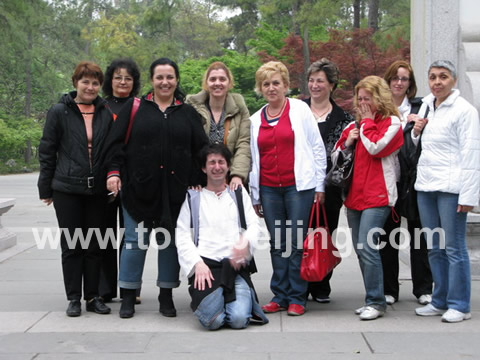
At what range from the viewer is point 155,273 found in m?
7.06

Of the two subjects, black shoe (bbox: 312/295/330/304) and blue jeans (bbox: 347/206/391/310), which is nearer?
blue jeans (bbox: 347/206/391/310)

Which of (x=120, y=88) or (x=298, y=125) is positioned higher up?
(x=120, y=88)

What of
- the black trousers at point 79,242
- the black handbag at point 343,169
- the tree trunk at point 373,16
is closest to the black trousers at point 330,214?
the black handbag at point 343,169

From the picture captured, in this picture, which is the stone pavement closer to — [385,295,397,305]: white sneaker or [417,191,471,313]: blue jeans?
[385,295,397,305]: white sneaker

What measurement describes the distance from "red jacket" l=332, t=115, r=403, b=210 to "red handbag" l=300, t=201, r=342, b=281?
296 mm

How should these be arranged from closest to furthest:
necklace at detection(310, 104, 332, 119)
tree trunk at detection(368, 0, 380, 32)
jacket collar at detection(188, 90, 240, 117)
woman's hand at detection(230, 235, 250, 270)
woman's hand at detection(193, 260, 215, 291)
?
1. woman's hand at detection(193, 260, 215, 291)
2. woman's hand at detection(230, 235, 250, 270)
3. jacket collar at detection(188, 90, 240, 117)
4. necklace at detection(310, 104, 332, 119)
5. tree trunk at detection(368, 0, 380, 32)

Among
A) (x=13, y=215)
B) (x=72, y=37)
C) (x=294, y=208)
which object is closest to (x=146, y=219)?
(x=294, y=208)

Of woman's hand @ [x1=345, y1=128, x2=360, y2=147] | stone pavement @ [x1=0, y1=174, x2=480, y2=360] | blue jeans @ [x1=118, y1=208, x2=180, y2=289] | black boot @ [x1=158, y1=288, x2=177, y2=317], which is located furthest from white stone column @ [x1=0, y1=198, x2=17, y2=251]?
woman's hand @ [x1=345, y1=128, x2=360, y2=147]

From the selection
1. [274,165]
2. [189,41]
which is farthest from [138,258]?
[189,41]

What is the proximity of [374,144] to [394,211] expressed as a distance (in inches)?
29.3

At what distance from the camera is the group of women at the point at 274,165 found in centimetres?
493

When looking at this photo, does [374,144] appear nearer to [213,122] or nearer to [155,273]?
[213,122]

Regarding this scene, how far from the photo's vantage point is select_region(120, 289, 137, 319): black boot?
508 cm

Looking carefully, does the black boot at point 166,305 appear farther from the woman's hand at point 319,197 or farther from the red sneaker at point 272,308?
the woman's hand at point 319,197
